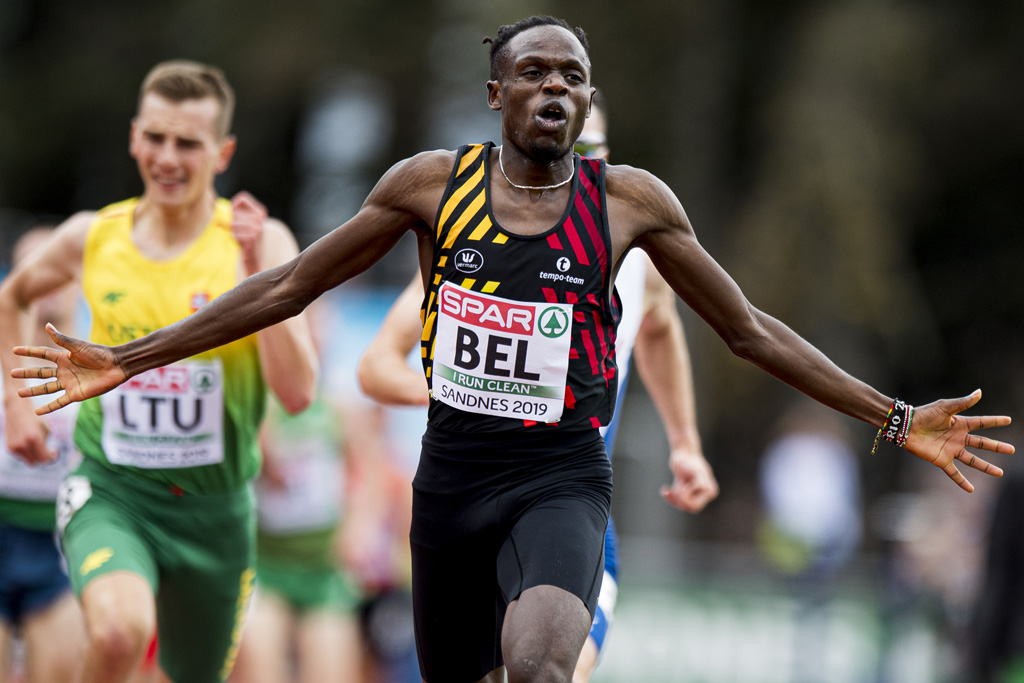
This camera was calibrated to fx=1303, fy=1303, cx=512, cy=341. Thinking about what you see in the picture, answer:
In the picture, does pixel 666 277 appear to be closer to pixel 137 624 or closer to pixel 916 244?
pixel 137 624

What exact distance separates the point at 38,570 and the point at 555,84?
14.2 ft

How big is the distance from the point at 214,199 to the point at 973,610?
7.09 meters

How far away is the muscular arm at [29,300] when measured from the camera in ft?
19.6

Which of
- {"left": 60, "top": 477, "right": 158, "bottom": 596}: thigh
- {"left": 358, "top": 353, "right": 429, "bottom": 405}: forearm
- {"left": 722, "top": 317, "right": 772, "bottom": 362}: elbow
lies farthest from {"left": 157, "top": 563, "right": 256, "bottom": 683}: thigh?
{"left": 722, "top": 317, "right": 772, "bottom": 362}: elbow

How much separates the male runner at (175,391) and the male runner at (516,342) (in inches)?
47.1

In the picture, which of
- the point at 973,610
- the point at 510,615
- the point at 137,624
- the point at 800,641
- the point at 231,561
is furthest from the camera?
the point at 800,641

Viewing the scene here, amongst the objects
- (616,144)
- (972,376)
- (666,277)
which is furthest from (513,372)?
(972,376)

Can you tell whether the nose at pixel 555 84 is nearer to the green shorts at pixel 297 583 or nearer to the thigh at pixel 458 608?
the thigh at pixel 458 608

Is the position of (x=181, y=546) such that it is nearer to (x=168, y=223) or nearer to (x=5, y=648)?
(x=168, y=223)

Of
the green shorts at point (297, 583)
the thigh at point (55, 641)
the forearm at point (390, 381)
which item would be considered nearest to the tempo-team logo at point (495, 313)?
the forearm at point (390, 381)

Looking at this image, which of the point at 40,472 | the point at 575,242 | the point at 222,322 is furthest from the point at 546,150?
the point at 40,472

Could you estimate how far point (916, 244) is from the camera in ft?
74.5

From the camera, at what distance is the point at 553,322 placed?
14.0 feet

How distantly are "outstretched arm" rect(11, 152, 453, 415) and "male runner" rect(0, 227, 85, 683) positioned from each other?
2.47 meters
